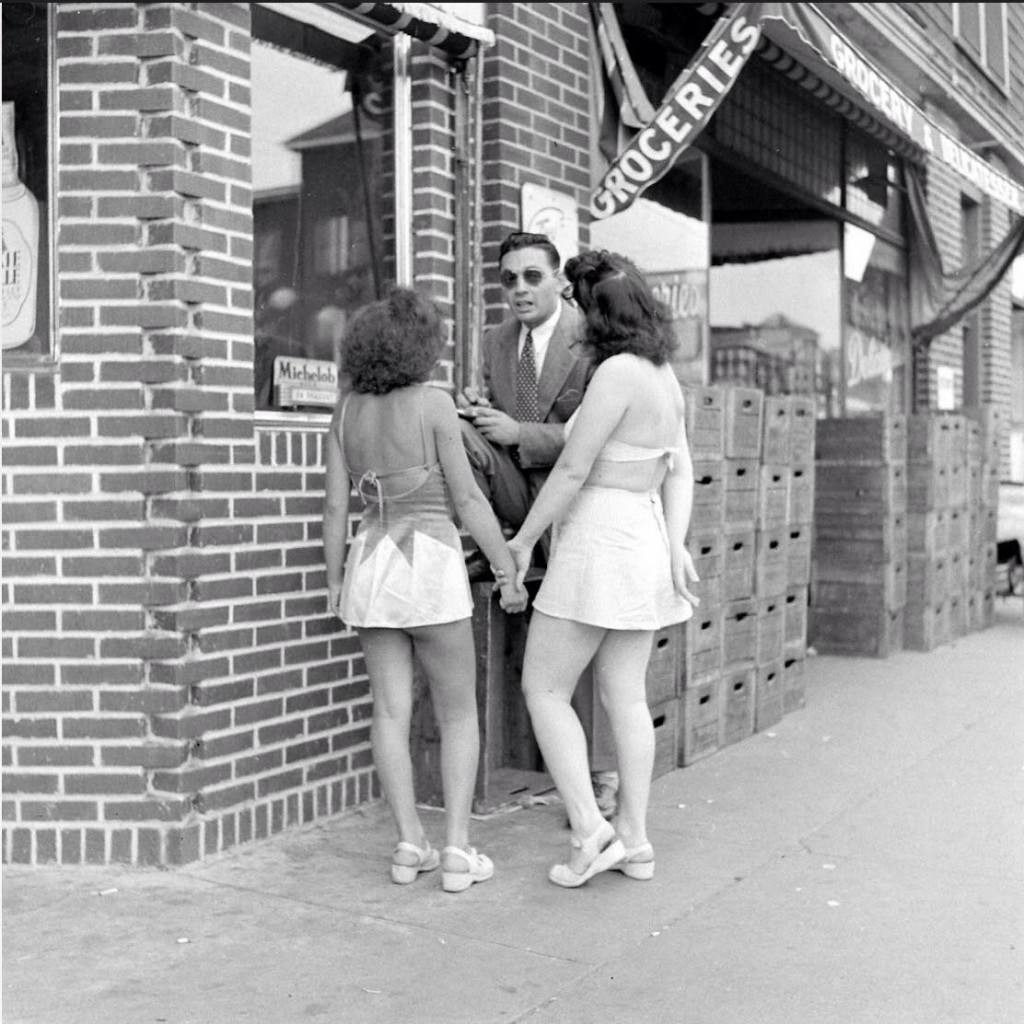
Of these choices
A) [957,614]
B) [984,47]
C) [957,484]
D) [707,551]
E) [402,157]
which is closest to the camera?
[402,157]

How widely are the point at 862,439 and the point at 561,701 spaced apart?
16.8 ft

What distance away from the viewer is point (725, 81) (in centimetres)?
617

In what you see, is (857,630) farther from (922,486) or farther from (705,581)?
(705,581)

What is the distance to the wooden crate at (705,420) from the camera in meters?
6.11

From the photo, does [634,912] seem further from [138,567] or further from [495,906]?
[138,567]

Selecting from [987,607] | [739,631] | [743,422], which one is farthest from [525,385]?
[987,607]

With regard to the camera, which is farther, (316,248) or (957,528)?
(957,528)

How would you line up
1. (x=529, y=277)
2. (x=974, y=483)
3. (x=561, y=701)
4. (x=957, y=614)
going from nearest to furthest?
1. (x=561, y=701)
2. (x=529, y=277)
3. (x=957, y=614)
4. (x=974, y=483)

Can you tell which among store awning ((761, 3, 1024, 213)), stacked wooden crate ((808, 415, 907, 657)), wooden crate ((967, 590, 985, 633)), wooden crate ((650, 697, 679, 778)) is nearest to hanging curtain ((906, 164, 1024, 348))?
wooden crate ((967, 590, 985, 633))

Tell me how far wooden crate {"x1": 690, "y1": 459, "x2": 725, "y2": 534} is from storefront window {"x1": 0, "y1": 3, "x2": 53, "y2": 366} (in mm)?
2927

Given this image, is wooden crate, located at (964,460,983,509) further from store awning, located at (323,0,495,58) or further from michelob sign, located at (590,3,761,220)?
store awning, located at (323,0,495,58)

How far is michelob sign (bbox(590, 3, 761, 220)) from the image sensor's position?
239 inches

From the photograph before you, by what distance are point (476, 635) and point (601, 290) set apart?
1472 millimetres

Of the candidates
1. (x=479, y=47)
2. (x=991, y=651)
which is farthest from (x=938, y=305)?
(x=479, y=47)
